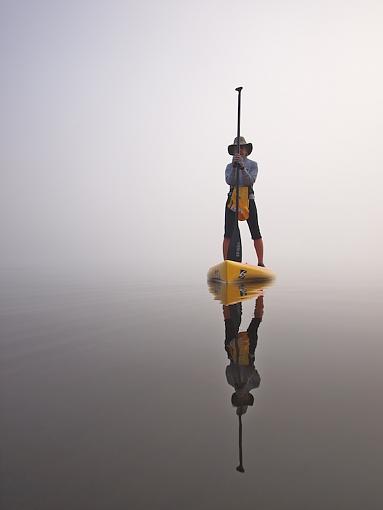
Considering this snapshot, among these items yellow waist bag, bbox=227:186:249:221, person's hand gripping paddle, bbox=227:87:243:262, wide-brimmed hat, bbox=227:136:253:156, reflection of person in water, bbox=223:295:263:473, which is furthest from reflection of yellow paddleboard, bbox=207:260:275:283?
reflection of person in water, bbox=223:295:263:473

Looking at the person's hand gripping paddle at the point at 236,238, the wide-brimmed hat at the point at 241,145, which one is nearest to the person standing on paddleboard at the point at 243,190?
the wide-brimmed hat at the point at 241,145

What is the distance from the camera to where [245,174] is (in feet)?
30.8

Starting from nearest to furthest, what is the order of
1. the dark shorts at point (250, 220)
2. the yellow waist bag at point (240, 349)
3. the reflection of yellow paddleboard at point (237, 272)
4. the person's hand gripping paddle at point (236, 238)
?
the yellow waist bag at point (240, 349), the reflection of yellow paddleboard at point (237, 272), the person's hand gripping paddle at point (236, 238), the dark shorts at point (250, 220)

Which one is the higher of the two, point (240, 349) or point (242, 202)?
point (242, 202)

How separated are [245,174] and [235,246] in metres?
1.78

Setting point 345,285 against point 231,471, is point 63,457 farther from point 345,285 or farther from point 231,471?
point 345,285

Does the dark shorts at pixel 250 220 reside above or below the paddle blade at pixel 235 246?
above

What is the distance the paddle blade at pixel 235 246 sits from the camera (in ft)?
30.1

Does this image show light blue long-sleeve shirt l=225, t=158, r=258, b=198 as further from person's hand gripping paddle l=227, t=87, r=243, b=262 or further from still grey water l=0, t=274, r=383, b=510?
still grey water l=0, t=274, r=383, b=510

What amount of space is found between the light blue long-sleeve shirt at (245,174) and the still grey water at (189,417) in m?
5.65

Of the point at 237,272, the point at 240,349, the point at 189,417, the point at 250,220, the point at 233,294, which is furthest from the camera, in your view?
the point at 250,220

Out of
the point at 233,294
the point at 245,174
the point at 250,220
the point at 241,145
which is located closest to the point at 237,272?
the point at 233,294

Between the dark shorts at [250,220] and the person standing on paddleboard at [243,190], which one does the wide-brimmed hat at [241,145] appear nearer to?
the person standing on paddleboard at [243,190]

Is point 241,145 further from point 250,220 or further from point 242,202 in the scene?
point 250,220
